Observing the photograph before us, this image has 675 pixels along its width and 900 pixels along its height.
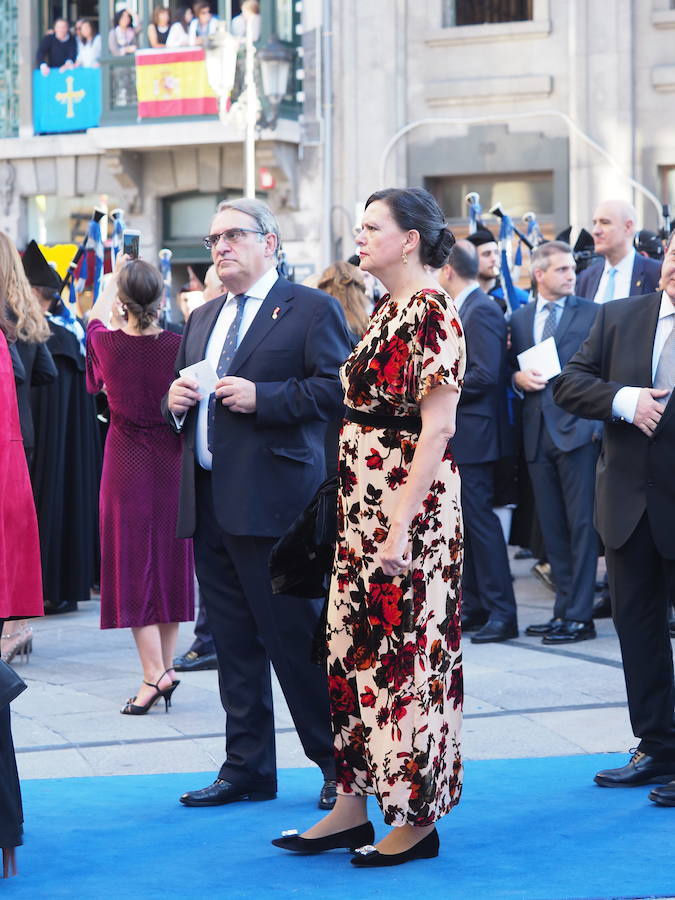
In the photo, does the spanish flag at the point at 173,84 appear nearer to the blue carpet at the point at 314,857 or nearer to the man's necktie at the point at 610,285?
the man's necktie at the point at 610,285

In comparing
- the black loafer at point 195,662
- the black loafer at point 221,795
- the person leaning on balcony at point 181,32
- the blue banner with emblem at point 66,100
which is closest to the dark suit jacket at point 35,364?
the black loafer at point 195,662

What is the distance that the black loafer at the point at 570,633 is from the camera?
9242 mm

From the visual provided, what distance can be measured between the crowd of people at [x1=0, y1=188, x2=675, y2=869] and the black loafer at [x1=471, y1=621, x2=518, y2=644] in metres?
2.21

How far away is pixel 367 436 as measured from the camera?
5.12 m

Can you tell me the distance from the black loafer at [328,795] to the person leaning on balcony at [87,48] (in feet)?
70.9

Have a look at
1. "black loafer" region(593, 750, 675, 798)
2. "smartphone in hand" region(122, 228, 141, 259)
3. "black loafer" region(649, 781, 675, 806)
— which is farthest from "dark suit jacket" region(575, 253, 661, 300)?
"black loafer" region(649, 781, 675, 806)

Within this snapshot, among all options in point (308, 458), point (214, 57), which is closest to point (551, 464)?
point (308, 458)

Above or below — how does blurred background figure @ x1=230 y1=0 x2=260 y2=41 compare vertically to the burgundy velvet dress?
above

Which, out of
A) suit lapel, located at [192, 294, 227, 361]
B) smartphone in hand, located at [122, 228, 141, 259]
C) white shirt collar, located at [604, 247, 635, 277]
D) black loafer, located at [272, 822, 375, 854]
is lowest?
black loafer, located at [272, 822, 375, 854]

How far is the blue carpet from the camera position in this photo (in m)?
4.88

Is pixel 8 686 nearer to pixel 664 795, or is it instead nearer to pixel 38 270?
pixel 664 795

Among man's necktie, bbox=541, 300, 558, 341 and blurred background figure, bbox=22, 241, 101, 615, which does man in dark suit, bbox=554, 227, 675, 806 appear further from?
blurred background figure, bbox=22, 241, 101, 615

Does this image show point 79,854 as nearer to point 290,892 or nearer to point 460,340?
point 290,892

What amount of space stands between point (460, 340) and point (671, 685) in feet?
5.70
